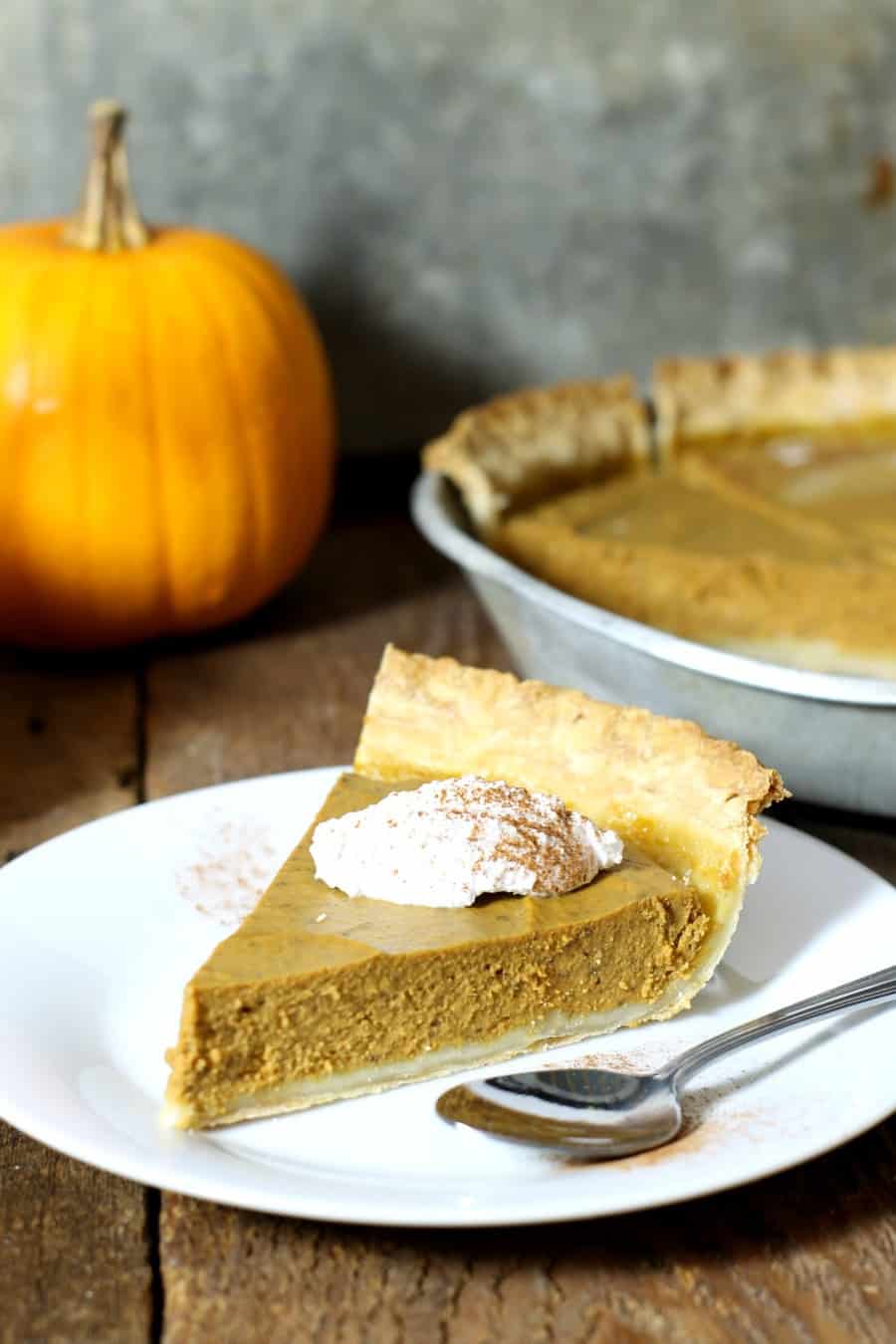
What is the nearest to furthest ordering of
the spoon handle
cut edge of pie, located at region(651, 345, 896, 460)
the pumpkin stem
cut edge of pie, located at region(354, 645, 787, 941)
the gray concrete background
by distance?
the spoon handle → cut edge of pie, located at region(354, 645, 787, 941) → the pumpkin stem → cut edge of pie, located at region(651, 345, 896, 460) → the gray concrete background

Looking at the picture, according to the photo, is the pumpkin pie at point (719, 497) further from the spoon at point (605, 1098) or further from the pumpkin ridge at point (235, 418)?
the spoon at point (605, 1098)

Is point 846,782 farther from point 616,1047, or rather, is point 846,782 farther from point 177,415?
point 177,415

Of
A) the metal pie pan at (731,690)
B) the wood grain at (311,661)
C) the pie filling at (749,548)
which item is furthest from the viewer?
the wood grain at (311,661)

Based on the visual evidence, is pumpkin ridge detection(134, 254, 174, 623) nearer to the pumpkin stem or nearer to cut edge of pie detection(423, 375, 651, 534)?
the pumpkin stem

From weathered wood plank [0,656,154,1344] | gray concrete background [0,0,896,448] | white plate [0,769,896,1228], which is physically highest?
gray concrete background [0,0,896,448]

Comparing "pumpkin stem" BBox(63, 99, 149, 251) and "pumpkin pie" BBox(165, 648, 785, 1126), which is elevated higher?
"pumpkin stem" BBox(63, 99, 149, 251)

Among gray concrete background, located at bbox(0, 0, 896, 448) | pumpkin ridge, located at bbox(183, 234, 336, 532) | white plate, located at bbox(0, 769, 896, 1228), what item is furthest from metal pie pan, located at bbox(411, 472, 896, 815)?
gray concrete background, located at bbox(0, 0, 896, 448)

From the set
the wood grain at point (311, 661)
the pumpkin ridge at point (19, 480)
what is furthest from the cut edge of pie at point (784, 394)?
the pumpkin ridge at point (19, 480)

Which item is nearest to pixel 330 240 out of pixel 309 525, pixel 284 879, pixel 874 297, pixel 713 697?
pixel 309 525
